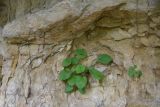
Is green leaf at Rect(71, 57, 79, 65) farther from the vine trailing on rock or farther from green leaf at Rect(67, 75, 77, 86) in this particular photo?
green leaf at Rect(67, 75, 77, 86)

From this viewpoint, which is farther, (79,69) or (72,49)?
(72,49)

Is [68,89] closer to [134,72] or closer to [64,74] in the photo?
[64,74]

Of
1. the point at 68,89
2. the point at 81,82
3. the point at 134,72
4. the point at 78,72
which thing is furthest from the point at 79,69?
the point at 134,72

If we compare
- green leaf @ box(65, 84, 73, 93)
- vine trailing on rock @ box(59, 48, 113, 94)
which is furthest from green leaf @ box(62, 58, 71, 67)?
green leaf @ box(65, 84, 73, 93)

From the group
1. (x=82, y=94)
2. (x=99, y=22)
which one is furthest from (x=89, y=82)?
(x=99, y=22)

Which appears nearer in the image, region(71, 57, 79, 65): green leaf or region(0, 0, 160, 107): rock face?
region(0, 0, 160, 107): rock face
